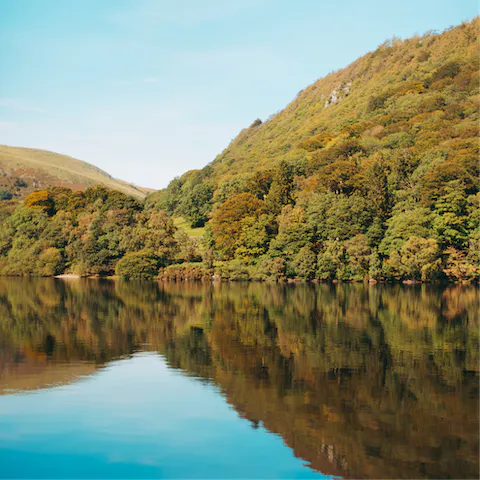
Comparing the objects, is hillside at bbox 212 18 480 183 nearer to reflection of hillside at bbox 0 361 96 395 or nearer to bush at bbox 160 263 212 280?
bush at bbox 160 263 212 280

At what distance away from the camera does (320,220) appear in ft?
300

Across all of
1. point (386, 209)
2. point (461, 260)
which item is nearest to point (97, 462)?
point (461, 260)

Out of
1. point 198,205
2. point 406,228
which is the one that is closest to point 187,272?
point 406,228

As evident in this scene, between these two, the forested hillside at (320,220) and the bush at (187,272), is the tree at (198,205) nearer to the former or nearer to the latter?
the forested hillside at (320,220)

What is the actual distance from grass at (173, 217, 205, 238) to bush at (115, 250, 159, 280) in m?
24.9

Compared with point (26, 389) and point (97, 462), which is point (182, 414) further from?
point (26, 389)

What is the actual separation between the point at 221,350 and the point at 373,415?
10.5 m

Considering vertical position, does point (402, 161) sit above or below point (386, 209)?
above

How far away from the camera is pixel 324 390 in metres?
16.3

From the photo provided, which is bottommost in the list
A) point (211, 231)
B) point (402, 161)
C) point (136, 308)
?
point (136, 308)

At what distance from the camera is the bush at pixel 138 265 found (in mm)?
99375

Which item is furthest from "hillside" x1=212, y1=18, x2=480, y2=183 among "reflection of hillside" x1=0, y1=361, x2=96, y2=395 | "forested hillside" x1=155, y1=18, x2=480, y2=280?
"reflection of hillside" x1=0, y1=361, x2=96, y2=395

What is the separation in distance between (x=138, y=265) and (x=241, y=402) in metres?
86.0

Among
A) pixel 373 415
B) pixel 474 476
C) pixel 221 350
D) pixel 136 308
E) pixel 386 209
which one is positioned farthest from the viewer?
pixel 386 209
